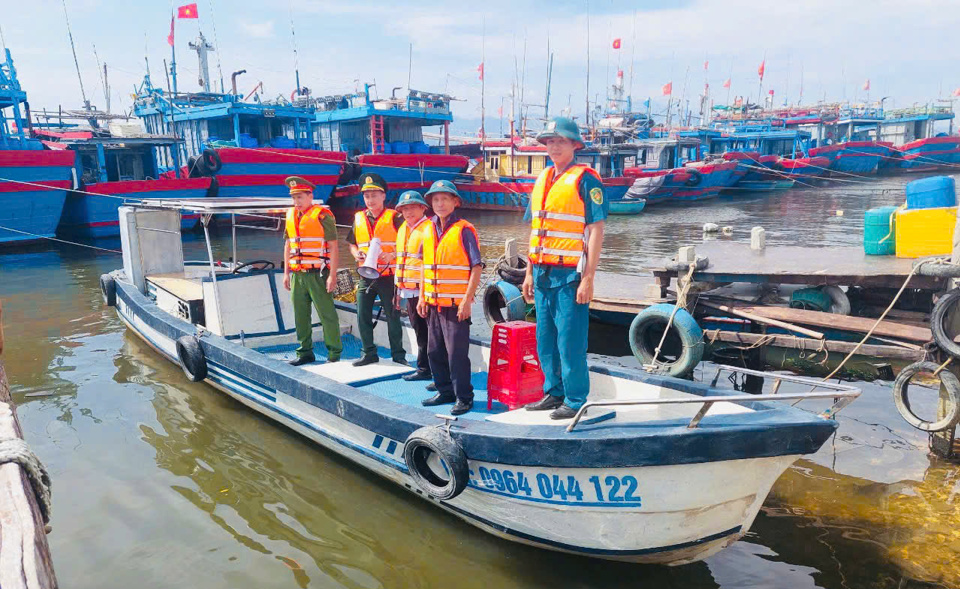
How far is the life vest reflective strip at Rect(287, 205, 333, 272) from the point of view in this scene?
6180 mm

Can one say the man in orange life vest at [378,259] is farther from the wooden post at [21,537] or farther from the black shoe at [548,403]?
the wooden post at [21,537]

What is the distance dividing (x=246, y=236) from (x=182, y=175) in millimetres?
3020

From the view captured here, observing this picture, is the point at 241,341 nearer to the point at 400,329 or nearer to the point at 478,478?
the point at 400,329

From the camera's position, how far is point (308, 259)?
6.21 meters

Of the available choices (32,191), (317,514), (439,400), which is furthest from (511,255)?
(32,191)

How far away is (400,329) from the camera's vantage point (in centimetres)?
639

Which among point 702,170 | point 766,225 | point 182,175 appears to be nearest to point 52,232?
point 182,175

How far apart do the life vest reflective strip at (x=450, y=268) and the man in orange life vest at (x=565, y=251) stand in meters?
0.59

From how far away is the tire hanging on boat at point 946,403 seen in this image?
5512 millimetres

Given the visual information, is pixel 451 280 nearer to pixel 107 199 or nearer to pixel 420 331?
pixel 420 331

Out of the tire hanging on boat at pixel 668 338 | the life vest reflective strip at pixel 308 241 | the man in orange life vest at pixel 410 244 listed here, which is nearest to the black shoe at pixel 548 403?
the man in orange life vest at pixel 410 244

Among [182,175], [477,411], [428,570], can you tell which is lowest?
[428,570]

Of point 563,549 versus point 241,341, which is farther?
point 241,341

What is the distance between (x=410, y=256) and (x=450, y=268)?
756mm
